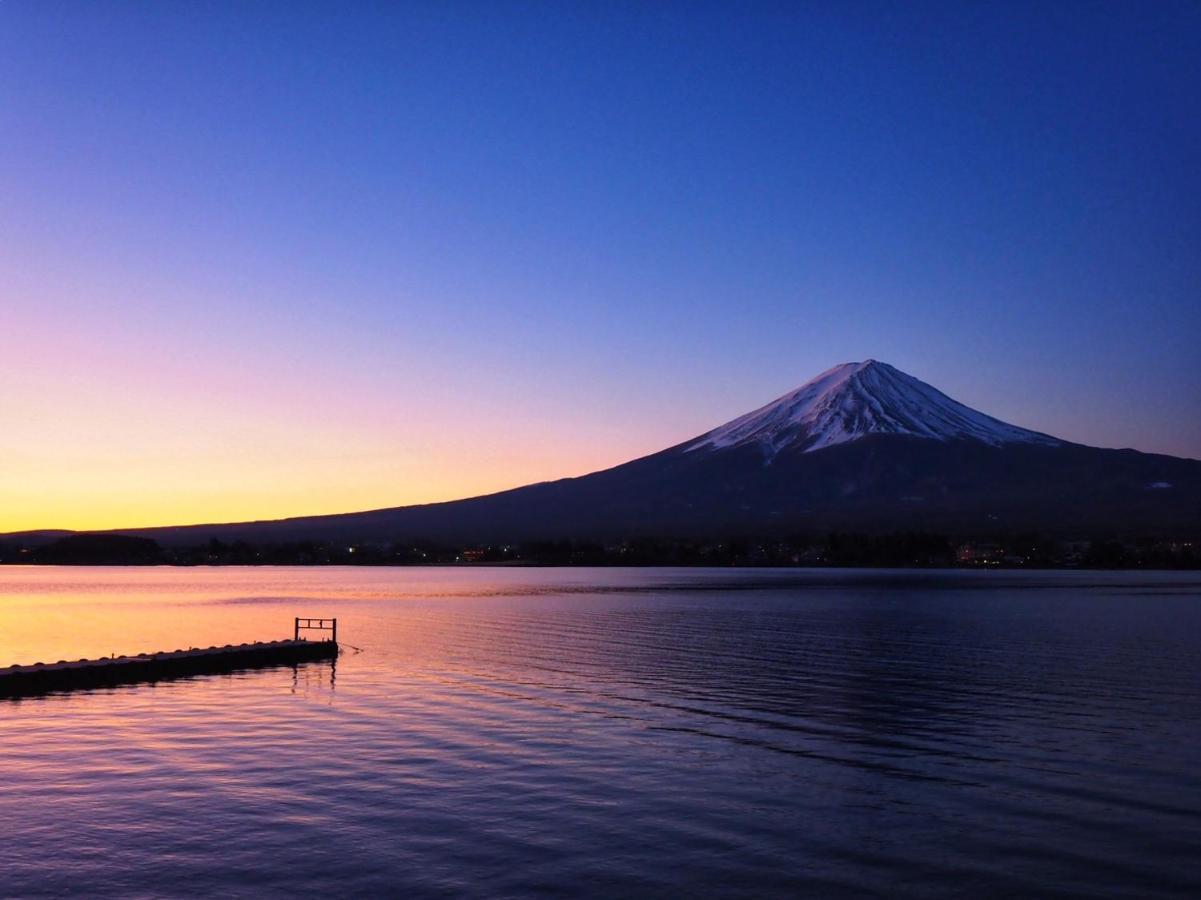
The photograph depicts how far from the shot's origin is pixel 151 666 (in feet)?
137

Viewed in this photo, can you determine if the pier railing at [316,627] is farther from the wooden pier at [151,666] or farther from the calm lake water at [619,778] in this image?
the calm lake water at [619,778]

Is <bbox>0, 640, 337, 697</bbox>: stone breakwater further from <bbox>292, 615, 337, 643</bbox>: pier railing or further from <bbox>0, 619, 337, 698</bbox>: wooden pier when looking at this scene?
<bbox>292, 615, 337, 643</bbox>: pier railing

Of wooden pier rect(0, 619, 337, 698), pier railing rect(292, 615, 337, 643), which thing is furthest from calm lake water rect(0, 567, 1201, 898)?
pier railing rect(292, 615, 337, 643)

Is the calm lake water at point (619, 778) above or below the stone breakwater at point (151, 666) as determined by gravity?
below

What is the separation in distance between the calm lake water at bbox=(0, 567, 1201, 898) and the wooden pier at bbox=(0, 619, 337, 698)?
1.82 m

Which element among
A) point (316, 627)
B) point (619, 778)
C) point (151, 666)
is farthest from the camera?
point (316, 627)

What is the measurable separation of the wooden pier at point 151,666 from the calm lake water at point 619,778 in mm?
1819

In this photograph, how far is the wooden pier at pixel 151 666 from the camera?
36969 millimetres

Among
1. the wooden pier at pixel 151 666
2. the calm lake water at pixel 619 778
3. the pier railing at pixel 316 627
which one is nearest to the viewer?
the calm lake water at pixel 619 778

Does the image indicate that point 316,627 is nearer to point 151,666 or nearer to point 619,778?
point 151,666

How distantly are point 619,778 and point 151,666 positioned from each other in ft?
86.9

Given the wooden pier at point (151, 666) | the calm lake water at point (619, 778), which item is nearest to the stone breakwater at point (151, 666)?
the wooden pier at point (151, 666)

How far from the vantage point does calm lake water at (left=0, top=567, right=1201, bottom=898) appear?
16.2m

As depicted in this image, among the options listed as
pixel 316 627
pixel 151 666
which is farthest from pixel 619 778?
pixel 316 627
